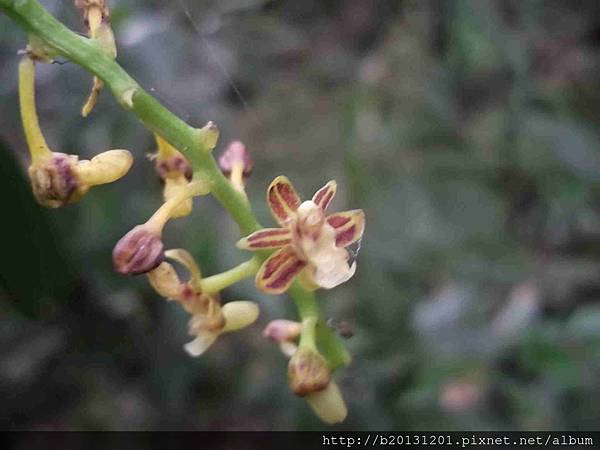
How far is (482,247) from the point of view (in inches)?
67.7

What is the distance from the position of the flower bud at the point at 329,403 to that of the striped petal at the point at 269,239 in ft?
0.45

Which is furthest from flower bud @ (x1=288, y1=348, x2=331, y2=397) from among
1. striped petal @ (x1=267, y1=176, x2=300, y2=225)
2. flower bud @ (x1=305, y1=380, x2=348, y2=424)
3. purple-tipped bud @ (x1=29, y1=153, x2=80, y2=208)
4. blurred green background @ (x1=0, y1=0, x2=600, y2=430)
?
blurred green background @ (x1=0, y1=0, x2=600, y2=430)

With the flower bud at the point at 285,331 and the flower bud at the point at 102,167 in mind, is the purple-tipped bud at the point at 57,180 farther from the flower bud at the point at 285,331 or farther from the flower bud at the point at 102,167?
the flower bud at the point at 285,331

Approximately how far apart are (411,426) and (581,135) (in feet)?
2.77

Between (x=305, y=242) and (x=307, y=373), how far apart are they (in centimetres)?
12

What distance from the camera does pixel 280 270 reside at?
0.64 m

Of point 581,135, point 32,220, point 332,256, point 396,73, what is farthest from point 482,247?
point 332,256

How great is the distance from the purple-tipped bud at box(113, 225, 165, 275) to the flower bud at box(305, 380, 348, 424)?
188mm

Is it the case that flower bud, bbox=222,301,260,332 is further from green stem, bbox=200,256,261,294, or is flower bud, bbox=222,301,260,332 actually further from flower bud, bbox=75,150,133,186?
flower bud, bbox=75,150,133,186

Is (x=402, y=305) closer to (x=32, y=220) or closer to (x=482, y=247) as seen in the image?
(x=482, y=247)

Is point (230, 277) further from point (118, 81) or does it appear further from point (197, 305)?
point (118, 81)

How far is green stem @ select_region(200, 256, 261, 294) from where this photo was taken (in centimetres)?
69

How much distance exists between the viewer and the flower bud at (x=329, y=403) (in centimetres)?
70

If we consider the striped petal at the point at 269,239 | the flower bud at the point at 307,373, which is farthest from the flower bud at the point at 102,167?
the flower bud at the point at 307,373
